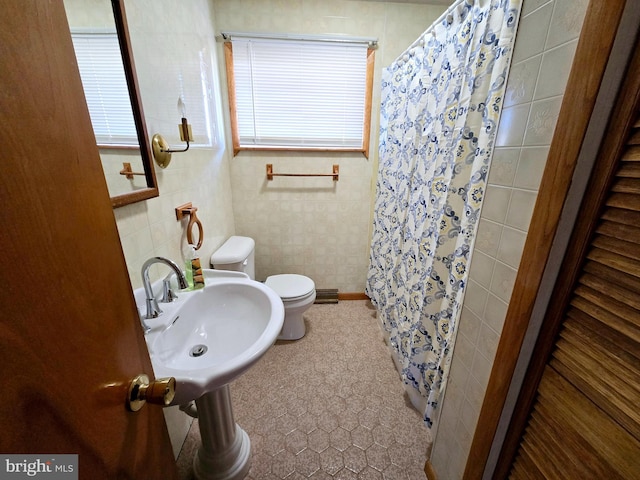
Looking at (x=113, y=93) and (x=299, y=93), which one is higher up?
(x=299, y=93)

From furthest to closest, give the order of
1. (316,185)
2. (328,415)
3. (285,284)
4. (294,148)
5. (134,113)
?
(316,185) < (294,148) < (285,284) < (328,415) < (134,113)

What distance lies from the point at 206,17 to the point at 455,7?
148cm

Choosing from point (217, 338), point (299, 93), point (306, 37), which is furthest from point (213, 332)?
point (306, 37)

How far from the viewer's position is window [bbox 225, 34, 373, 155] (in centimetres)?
190

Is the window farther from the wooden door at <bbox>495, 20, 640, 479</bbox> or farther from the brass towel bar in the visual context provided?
the wooden door at <bbox>495, 20, 640, 479</bbox>

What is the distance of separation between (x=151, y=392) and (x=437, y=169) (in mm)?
1254

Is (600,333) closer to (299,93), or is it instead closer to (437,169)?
(437,169)

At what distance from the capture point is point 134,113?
93 centimetres

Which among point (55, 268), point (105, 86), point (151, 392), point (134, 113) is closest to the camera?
point (55, 268)

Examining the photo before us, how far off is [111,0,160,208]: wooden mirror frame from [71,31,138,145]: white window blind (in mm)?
17

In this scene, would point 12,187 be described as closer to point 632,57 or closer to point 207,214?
point 632,57

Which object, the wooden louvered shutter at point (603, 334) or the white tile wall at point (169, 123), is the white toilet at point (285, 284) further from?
the wooden louvered shutter at point (603, 334)

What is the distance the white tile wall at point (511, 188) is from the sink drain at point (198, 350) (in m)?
0.95

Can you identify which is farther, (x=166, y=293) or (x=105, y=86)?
(x=166, y=293)
